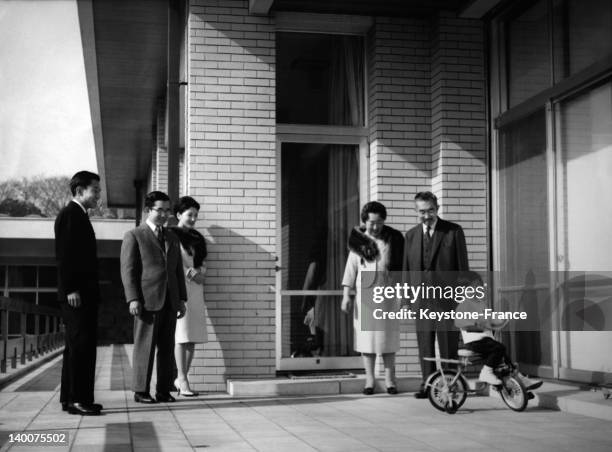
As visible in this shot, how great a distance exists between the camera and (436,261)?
23.7ft

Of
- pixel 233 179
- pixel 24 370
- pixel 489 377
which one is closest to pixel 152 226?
pixel 233 179

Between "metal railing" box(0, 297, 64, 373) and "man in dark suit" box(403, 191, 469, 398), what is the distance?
5210 mm

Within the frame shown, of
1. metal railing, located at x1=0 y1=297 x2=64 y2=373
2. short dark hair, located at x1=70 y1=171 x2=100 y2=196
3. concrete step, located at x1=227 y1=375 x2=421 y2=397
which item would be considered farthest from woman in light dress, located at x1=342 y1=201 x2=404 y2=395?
metal railing, located at x1=0 y1=297 x2=64 y2=373

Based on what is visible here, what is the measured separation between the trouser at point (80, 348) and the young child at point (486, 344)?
277cm

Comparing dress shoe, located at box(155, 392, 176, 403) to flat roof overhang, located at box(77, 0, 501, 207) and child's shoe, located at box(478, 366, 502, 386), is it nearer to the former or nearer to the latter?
child's shoe, located at box(478, 366, 502, 386)

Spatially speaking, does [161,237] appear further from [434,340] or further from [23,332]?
[23,332]

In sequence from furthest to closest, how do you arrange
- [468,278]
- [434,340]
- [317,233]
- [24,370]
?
[24,370], [317,233], [434,340], [468,278]

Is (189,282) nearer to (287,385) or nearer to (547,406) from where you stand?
(287,385)

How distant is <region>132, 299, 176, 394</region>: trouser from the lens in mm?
7242

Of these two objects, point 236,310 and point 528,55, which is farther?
point 236,310

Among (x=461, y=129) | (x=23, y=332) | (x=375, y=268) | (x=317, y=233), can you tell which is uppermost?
(x=461, y=129)

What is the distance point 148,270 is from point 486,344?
9.06ft

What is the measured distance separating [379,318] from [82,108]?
27.5 ft

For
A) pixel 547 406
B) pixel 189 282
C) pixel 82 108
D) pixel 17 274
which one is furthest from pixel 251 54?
pixel 17 274
